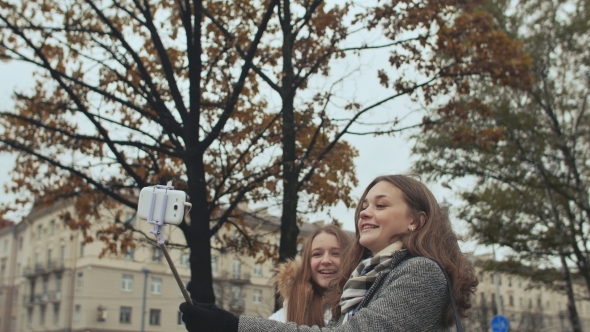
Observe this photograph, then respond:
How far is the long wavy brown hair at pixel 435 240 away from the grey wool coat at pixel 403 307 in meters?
0.11

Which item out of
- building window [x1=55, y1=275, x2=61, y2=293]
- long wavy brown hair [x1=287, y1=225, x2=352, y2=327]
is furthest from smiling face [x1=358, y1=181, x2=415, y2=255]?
building window [x1=55, y1=275, x2=61, y2=293]

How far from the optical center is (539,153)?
17234 millimetres

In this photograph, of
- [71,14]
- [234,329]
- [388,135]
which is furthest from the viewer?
[388,135]

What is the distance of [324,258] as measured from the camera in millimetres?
4656

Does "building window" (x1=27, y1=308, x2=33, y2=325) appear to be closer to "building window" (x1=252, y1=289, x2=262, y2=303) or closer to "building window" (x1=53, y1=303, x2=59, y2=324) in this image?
"building window" (x1=53, y1=303, x2=59, y2=324)

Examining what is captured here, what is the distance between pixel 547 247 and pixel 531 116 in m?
3.14

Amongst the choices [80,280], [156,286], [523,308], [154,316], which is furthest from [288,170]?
[523,308]

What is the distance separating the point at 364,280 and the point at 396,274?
16 centimetres

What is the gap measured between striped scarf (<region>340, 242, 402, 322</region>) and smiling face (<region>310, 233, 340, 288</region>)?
1.85m

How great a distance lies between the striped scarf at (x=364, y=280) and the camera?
2.63 meters

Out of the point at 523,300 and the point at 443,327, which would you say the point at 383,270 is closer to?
the point at 443,327

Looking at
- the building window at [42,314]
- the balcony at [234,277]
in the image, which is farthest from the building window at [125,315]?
the building window at [42,314]

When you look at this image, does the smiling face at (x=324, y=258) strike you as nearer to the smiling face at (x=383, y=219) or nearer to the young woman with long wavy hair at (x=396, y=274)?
the young woman with long wavy hair at (x=396, y=274)

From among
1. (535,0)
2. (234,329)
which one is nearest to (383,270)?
(234,329)
